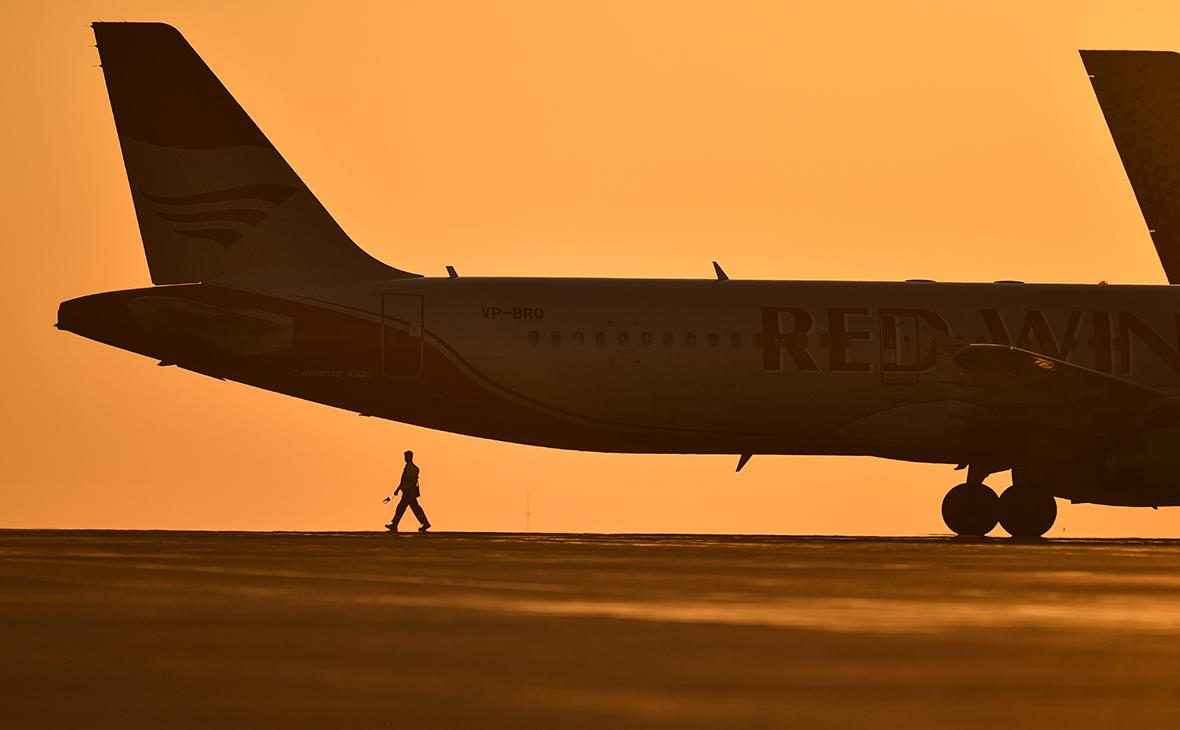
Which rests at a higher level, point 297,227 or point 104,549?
point 297,227

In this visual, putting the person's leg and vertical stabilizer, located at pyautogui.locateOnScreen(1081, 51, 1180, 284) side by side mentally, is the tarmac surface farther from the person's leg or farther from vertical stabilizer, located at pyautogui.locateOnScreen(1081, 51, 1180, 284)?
vertical stabilizer, located at pyautogui.locateOnScreen(1081, 51, 1180, 284)

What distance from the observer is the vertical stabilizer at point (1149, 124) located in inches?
1865

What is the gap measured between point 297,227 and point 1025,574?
17892 millimetres

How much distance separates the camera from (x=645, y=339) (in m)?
34.1

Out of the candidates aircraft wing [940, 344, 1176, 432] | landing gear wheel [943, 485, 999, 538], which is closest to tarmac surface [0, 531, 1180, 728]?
aircraft wing [940, 344, 1176, 432]

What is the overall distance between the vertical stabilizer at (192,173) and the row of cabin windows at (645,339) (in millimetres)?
2960

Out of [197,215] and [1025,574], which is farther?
[197,215]

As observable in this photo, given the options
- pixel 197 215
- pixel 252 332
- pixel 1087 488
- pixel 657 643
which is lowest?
pixel 657 643

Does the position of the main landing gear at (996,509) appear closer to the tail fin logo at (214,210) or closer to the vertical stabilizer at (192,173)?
the vertical stabilizer at (192,173)

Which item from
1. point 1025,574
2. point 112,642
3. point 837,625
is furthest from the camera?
point 1025,574

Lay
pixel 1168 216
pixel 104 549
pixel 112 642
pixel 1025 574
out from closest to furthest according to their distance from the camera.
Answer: pixel 112 642
pixel 1025 574
pixel 104 549
pixel 1168 216

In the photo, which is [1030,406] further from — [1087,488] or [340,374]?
[340,374]

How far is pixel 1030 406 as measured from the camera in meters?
34.4

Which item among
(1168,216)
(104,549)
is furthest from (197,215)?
(1168,216)
